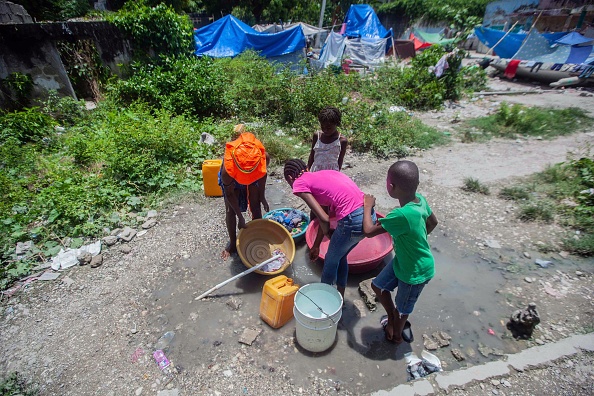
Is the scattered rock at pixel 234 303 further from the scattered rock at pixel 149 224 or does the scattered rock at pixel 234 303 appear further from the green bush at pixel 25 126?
the green bush at pixel 25 126

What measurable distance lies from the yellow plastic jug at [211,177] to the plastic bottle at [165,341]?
6.82 feet

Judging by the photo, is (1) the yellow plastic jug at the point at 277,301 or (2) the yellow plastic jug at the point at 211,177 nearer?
(1) the yellow plastic jug at the point at 277,301

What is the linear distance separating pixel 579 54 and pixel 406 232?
1490cm

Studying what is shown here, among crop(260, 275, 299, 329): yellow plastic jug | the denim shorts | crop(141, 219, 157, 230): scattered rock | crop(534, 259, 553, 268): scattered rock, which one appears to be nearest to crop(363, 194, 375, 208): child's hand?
the denim shorts

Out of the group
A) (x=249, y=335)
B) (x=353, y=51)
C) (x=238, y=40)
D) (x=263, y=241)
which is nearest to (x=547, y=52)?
(x=353, y=51)

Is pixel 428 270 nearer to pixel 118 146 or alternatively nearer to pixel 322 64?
pixel 118 146

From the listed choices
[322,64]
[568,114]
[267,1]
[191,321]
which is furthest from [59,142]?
[267,1]

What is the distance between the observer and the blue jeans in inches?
82.8

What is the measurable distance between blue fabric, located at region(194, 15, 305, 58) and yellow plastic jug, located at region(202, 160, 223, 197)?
28.6 ft

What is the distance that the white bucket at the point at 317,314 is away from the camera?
6.89 feet

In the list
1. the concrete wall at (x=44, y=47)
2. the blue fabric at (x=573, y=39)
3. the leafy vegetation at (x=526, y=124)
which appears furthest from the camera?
the blue fabric at (x=573, y=39)

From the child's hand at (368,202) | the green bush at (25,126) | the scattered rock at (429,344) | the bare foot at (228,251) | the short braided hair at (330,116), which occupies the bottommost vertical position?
the scattered rock at (429,344)

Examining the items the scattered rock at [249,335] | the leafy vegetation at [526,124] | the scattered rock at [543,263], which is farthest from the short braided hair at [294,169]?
the leafy vegetation at [526,124]

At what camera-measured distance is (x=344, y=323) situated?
258cm
